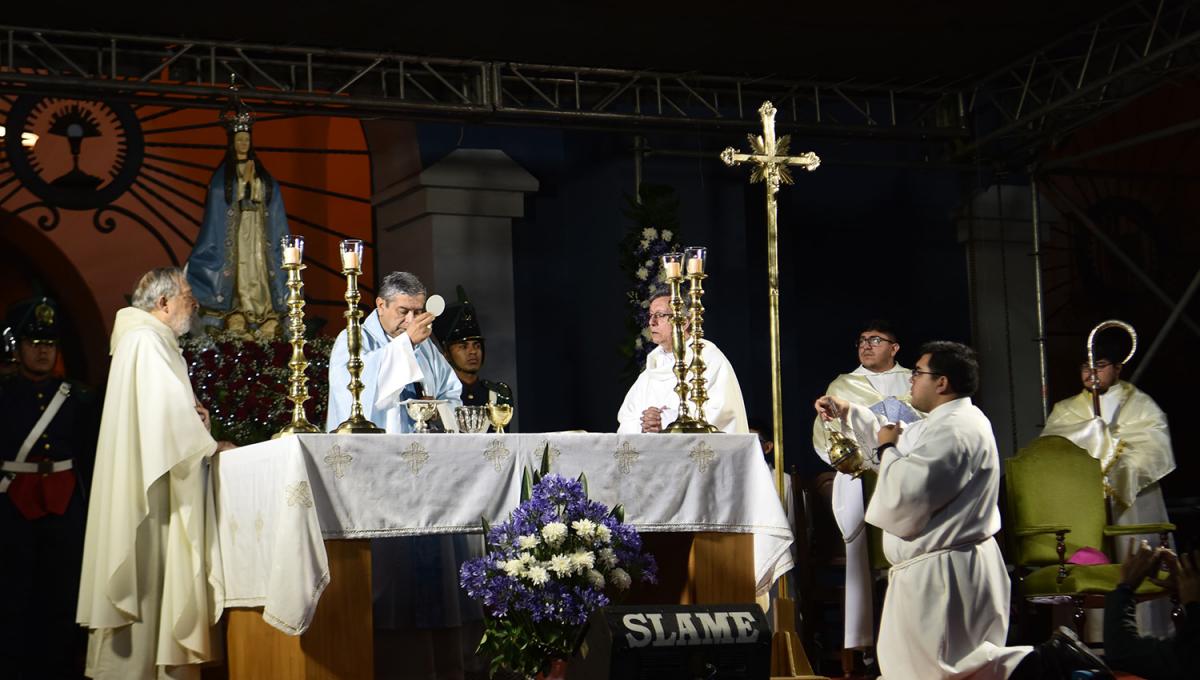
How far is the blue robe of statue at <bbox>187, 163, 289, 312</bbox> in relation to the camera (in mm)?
9719

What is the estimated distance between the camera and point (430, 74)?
10750mm

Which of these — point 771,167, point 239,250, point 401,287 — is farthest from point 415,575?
point 239,250

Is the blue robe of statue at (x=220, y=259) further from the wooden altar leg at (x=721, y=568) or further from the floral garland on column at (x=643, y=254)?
the wooden altar leg at (x=721, y=568)

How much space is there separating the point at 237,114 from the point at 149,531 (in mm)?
Answer: 4315

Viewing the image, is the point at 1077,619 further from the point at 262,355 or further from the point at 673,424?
the point at 262,355

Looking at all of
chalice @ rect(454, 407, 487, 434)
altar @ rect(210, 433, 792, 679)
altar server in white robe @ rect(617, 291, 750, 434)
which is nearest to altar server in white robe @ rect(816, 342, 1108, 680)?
altar @ rect(210, 433, 792, 679)

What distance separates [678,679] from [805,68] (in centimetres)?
679

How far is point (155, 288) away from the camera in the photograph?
258 inches

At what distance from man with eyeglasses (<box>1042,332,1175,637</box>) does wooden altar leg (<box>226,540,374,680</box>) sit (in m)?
5.41

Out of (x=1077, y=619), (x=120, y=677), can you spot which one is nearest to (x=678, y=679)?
(x=120, y=677)

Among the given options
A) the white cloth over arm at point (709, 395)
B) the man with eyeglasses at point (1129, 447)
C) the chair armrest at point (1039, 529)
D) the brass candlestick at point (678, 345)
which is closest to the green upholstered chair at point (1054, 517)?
the chair armrest at point (1039, 529)

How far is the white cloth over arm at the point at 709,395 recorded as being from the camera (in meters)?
7.15

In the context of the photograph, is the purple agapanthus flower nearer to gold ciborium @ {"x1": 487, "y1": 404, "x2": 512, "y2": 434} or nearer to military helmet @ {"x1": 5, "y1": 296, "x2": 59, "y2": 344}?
gold ciborium @ {"x1": 487, "y1": 404, "x2": 512, "y2": 434}

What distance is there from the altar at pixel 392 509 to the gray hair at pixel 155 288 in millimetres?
801
